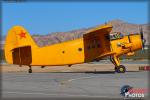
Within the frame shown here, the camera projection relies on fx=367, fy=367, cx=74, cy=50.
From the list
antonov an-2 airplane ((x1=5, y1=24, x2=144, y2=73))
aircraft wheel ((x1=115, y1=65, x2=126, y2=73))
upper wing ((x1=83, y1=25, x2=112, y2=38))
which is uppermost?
upper wing ((x1=83, y1=25, x2=112, y2=38))

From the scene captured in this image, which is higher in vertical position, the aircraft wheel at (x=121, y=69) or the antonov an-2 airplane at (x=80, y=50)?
the antonov an-2 airplane at (x=80, y=50)

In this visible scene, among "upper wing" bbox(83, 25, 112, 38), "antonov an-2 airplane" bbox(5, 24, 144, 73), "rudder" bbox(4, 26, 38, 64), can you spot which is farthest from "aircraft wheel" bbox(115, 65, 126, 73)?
"rudder" bbox(4, 26, 38, 64)

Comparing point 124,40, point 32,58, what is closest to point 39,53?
point 32,58

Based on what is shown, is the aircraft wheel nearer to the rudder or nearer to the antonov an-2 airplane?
the antonov an-2 airplane

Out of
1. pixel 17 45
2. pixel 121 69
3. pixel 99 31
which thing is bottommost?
pixel 121 69

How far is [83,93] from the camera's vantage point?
609 inches

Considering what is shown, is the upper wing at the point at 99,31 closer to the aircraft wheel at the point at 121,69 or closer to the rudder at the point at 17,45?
the aircraft wheel at the point at 121,69

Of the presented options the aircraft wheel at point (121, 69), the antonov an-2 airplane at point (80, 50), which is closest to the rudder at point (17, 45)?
the antonov an-2 airplane at point (80, 50)

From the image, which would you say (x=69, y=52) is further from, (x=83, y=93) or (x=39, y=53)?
(x=83, y=93)

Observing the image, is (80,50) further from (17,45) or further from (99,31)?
(17,45)

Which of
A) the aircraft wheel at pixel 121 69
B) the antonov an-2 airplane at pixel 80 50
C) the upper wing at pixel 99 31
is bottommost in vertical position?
the aircraft wheel at pixel 121 69

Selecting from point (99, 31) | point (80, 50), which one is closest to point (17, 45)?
point (80, 50)

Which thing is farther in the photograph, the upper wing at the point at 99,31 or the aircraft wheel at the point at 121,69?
the aircraft wheel at the point at 121,69

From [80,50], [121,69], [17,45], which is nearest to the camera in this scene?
[121,69]
